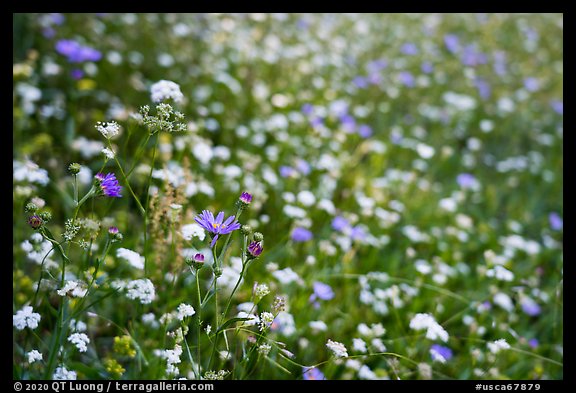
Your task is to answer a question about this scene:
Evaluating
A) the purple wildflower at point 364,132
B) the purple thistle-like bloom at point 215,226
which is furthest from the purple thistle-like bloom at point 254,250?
the purple wildflower at point 364,132

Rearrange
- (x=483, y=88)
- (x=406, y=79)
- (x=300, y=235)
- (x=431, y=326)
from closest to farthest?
(x=431, y=326) → (x=300, y=235) → (x=406, y=79) → (x=483, y=88)

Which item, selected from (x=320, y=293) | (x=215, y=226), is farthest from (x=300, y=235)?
(x=215, y=226)

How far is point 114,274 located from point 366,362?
1.01 metres

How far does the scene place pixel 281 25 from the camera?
4.77 m

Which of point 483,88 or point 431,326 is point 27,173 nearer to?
point 431,326

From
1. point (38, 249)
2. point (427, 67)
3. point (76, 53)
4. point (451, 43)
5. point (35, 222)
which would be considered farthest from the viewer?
point (451, 43)

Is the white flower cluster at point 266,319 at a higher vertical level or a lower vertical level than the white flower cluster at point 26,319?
lower

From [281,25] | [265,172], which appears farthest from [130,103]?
[281,25]

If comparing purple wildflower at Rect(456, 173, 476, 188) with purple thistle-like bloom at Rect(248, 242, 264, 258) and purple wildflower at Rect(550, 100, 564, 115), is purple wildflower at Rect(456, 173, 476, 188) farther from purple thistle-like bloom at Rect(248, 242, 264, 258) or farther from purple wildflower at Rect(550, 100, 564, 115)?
purple thistle-like bloom at Rect(248, 242, 264, 258)

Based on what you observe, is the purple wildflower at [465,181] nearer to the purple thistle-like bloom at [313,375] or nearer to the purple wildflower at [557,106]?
the purple wildflower at [557,106]

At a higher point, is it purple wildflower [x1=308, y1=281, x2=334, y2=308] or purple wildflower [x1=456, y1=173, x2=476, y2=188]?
purple wildflower [x1=456, y1=173, x2=476, y2=188]

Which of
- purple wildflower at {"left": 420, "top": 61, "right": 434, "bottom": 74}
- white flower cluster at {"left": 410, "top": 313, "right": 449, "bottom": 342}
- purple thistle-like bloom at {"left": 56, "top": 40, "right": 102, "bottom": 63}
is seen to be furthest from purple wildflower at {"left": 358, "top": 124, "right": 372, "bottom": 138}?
white flower cluster at {"left": 410, "top": 313, "right": 449, "bottom": 342}
